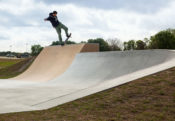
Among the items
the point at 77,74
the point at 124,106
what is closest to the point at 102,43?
the point at 77,74

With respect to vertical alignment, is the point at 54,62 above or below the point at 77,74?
above

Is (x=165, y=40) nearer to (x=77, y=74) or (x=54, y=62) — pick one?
(x=54, y=62)

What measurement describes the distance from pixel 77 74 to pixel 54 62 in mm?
4709

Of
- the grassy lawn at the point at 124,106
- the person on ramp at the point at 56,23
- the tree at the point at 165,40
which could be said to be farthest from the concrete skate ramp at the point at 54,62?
the tree at the point at 165,40

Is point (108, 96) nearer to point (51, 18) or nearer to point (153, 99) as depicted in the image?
point (153, 99)

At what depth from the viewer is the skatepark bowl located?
6341 mm

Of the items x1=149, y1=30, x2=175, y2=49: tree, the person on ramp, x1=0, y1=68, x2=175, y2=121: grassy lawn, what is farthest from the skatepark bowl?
x1=149, y1=30, x2=175, y2=49: tree

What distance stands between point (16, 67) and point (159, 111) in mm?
17187

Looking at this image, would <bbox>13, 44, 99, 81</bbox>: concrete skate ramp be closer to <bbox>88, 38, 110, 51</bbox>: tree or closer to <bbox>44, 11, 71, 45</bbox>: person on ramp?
<bbox>44, 11, 71, 45</bbox>: person on ramp

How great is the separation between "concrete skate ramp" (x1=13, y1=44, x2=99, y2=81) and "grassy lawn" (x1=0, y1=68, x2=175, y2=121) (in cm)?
776

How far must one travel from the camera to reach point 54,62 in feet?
52.2

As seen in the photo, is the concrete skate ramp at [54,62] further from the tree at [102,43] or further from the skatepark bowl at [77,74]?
the tree at [102,43]

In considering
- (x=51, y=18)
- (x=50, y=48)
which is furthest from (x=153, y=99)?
(x=50, y=48)

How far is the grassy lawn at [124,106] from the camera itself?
433cm
